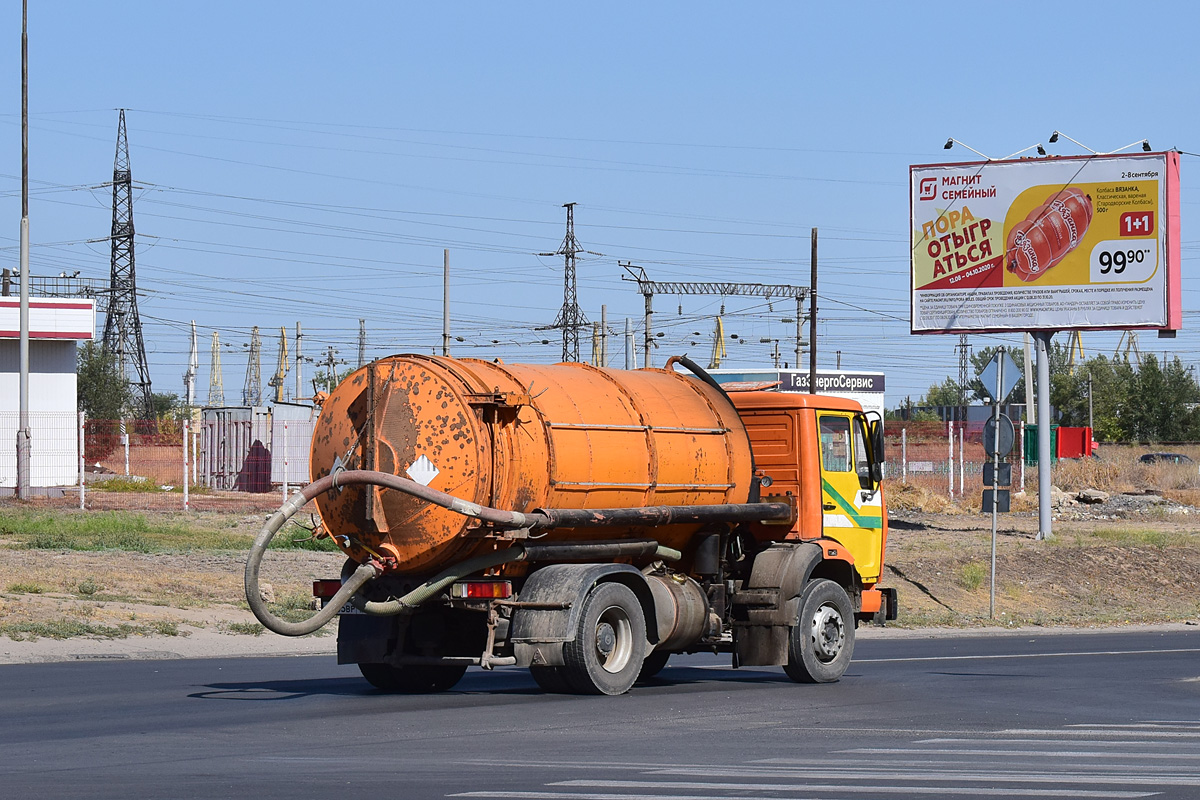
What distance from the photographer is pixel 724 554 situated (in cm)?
1514

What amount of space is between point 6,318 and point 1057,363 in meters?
94.5

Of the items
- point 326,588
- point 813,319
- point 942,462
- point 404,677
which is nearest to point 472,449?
point 326,588

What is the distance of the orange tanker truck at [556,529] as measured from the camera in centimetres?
1279

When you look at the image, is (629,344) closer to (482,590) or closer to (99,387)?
(99,387)

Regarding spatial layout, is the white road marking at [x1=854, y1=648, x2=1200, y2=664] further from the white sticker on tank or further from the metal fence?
the metal fence

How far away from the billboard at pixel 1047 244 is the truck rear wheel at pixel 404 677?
981 inches

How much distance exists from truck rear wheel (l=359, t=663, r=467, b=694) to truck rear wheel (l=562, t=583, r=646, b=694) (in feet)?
4.44

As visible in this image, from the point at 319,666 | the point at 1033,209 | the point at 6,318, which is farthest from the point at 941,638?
the point at 6,318

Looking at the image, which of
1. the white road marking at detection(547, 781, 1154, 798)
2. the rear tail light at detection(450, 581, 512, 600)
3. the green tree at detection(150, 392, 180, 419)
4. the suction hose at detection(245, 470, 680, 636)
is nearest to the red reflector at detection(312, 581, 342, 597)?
the suction hose at detection(245, 470, 680, 636)

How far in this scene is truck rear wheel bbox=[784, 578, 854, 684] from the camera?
586 inches

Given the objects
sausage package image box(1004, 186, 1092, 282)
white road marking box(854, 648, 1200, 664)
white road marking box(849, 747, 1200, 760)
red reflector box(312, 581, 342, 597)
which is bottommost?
white road marking box(854, 648, 1200, 664)

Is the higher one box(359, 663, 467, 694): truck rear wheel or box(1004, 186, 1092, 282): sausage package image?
box(1004, 186, 1092, 282): sausage package image

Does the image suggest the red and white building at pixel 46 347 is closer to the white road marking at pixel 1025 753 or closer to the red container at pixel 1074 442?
the red container at pixel 1074 442

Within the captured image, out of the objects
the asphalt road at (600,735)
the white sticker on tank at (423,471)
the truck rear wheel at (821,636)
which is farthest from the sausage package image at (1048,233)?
the white sticker on tank at (423,471)
